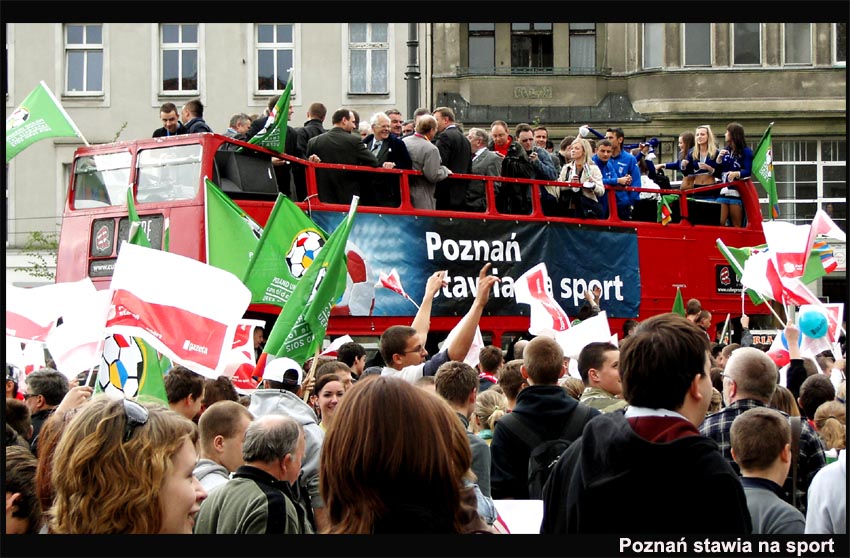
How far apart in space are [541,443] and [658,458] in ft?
6.57

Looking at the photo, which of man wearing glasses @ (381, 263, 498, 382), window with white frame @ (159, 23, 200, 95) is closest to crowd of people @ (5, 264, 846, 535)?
man wearing glasses @ (381, 263, 498, 382)

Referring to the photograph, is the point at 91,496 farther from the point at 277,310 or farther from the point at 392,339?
the point at 277,310

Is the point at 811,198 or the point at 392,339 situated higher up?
the point at 811,198

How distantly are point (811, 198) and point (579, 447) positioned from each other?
29.0 metres

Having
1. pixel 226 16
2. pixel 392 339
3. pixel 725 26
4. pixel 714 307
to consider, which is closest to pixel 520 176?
pixel 714 307

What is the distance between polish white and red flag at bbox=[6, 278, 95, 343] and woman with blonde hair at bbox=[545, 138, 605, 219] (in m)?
8.38

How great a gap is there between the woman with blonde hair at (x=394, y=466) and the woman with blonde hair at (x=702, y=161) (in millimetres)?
14271

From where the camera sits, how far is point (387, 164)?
1513cm

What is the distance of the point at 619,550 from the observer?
4031 mm

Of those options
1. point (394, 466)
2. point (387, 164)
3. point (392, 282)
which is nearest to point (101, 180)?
point (387, 164)

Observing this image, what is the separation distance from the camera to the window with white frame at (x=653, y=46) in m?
32.0

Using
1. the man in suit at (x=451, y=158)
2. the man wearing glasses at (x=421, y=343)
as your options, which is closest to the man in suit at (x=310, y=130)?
the man in suit at (x=451, y=158)

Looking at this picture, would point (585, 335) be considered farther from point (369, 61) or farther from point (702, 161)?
point (369, 61)

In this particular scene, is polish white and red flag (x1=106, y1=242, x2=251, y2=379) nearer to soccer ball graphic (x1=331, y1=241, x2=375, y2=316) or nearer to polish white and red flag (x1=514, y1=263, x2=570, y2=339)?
polish white and red flag (x1=514, y1=263, x2=570, y2=339)
